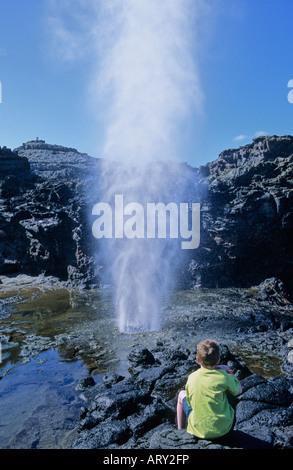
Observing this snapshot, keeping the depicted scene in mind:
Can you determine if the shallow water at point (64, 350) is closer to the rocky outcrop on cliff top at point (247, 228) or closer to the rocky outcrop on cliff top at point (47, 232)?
the rocky outcrop on cliff top at point (247, 228)

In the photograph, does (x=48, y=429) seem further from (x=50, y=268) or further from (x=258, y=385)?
(x=50, y=268)

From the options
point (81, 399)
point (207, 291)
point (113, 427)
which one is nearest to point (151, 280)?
point (207, 291)

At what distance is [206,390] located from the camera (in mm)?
3701

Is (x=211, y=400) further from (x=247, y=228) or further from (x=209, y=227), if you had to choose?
(x=209, y=227)

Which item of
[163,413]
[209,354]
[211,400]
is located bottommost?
[163,413]

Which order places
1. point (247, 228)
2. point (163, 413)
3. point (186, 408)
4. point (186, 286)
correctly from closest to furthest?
point (186, 408)
point (163, 413)
point (247, 228)
point (186, 286)

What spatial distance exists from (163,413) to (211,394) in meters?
4.00

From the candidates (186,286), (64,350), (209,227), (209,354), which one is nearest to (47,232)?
(186,286)

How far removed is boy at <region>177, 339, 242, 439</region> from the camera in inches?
146

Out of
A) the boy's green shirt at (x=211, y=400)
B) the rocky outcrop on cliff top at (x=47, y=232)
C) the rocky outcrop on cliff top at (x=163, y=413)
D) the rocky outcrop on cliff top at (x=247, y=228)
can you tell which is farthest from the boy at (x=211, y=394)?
the rocky outcrop on cliff top at (x=47, y=232)

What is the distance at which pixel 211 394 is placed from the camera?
368 cm

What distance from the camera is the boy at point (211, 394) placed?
3697 millimetres

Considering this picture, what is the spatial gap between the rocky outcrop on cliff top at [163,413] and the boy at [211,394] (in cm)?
26

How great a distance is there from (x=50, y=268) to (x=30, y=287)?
10.5 feet
